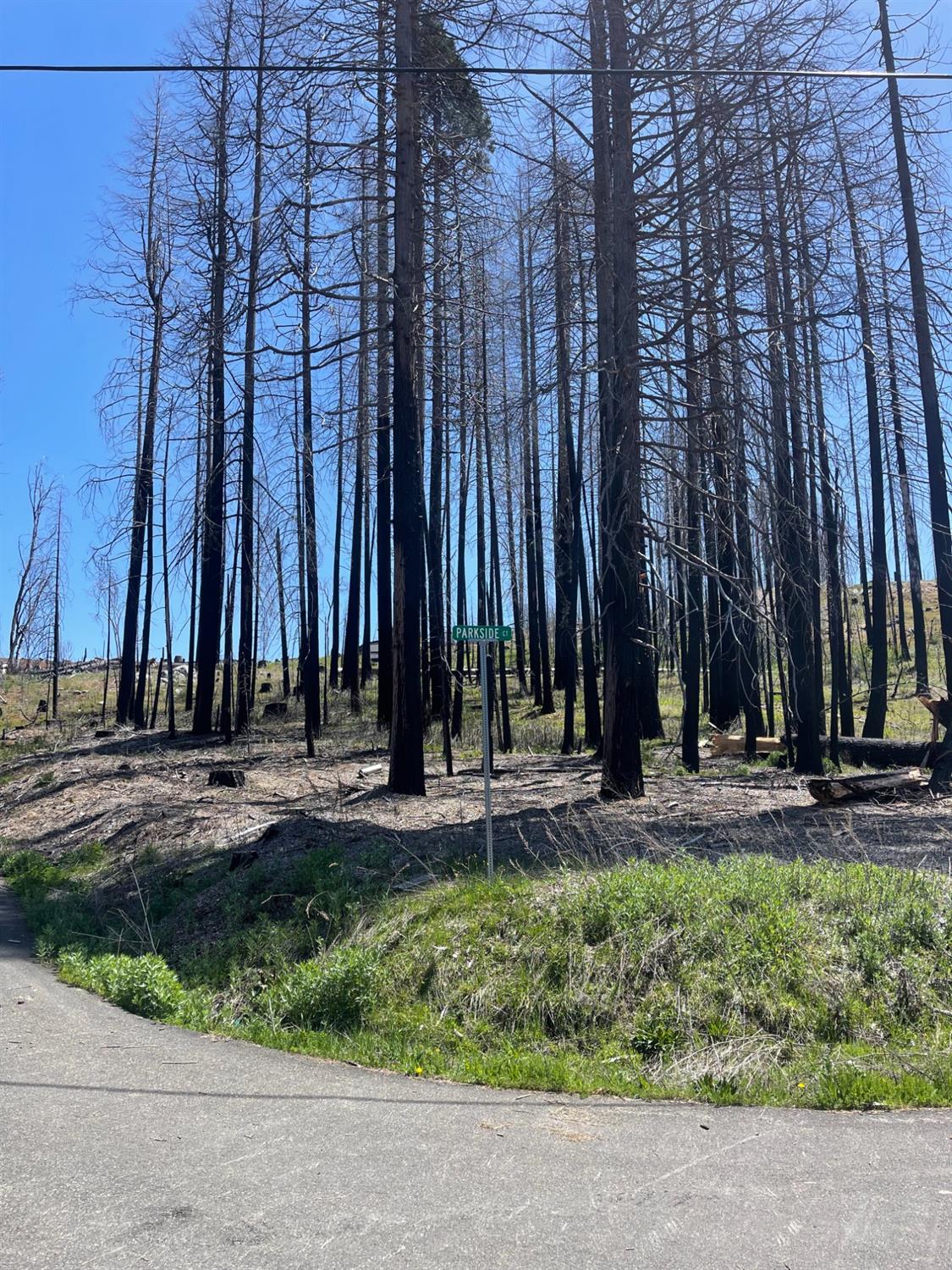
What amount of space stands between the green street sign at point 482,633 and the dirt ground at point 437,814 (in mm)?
2285

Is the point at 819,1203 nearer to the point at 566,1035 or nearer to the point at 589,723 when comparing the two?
the point at 566,1035

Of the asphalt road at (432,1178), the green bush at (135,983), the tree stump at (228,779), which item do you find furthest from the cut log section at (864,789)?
the tree stump at (228,779)

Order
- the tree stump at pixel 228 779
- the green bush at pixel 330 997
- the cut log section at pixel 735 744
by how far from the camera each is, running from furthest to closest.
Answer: the cut log section at pixel 735 744 < the tree stump at pixel 228 779 < the green bush at pixel 330 997

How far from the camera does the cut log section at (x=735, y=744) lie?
21.5 m

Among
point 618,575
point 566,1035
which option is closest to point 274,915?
point 566,1035

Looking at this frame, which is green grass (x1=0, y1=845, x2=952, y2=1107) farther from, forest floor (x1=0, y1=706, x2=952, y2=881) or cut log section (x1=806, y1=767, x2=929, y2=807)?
cut log section (x1=806, y1=767, x2=929, y2=807)

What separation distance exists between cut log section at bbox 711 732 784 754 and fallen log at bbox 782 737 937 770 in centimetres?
99

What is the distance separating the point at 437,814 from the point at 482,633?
5156 mm

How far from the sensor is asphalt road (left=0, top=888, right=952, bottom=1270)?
3.67 metres

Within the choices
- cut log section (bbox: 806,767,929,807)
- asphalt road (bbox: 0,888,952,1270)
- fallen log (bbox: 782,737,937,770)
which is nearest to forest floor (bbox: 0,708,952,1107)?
cut log section (bbox: 806,767,929,807)

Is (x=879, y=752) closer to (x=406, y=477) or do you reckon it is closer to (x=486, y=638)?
(x=406, y=477)

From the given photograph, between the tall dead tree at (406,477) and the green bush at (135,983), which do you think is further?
the tall dead tree at (406,477)

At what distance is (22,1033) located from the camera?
262 inches

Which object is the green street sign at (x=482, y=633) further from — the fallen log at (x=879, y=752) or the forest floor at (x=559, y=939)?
the fallen log at (x=879, y=752)
